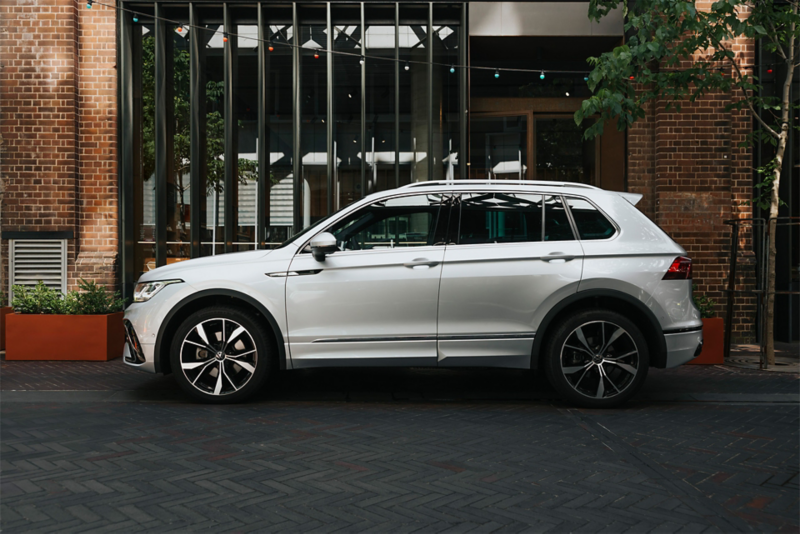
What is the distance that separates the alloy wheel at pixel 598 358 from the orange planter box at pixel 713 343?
2.89 m

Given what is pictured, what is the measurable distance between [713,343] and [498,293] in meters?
3.80

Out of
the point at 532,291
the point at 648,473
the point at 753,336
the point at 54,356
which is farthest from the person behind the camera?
the point at 753,336

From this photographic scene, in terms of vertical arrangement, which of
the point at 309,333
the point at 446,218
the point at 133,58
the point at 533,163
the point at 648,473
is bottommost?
the point at 648,473

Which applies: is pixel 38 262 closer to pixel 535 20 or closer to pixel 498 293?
pixel 498 293

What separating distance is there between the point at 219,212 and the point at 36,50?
11.7ft

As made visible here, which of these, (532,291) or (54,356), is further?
(54,356)

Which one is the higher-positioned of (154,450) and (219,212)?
(219,212)

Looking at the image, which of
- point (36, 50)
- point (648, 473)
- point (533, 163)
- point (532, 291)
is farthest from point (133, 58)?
point (648, 473)

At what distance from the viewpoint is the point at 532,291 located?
5797mm

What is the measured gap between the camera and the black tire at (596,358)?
5.79 metres

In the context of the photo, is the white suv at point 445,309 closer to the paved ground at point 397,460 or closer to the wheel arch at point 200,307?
the wheel arch at point 200,307

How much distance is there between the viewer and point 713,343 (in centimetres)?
824

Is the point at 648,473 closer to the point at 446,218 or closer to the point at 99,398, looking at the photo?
the point at 446,218

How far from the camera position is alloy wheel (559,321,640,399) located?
5.80 metres
